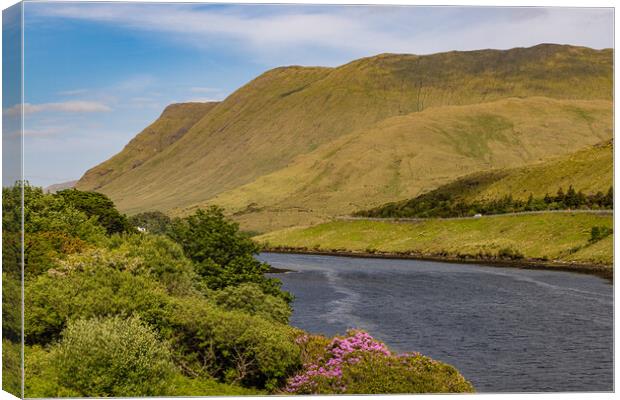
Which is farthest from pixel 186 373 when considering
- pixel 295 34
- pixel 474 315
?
pixel 474 315

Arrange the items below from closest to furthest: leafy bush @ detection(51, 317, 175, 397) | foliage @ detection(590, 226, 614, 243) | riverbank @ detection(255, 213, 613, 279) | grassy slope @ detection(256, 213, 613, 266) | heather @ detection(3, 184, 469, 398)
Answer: leafy bush @ detection(51, 317, 175, 397)
heather @ detection(3, 184, 469, 398)
riverbank @ detection(255, 213, 613, 279)
foliage @ detection(590, 226, 614, 243)
grassy slope @ detection(256, 213, 613, 266)

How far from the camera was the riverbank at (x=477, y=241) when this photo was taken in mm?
86750

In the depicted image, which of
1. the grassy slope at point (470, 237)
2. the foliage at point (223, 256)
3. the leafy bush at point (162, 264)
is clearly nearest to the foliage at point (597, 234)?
the grassy slope at point (470, 237)

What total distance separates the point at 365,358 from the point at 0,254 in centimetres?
1067

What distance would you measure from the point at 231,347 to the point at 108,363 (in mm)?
6346

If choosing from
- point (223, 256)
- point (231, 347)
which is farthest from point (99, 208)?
point (231, 347)

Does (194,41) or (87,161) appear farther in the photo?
(87,161)

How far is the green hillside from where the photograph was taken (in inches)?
4680

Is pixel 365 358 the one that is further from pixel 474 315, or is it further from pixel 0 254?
pixel 474 315

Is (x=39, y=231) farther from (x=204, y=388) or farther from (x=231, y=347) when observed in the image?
(x=204, y=388)

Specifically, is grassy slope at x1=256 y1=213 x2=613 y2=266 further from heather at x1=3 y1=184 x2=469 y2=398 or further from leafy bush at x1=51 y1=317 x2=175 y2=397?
leafy bush at x1=51 y1=317 x2=175 y2=397

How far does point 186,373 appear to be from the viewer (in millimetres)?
30625

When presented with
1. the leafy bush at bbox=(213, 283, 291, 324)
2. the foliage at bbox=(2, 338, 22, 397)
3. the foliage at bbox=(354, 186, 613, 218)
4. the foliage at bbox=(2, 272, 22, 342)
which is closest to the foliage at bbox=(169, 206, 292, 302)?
the leafy bush at bbox=(213, 283, 291, 324)

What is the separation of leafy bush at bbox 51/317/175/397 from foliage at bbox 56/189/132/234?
45584 millimetres
